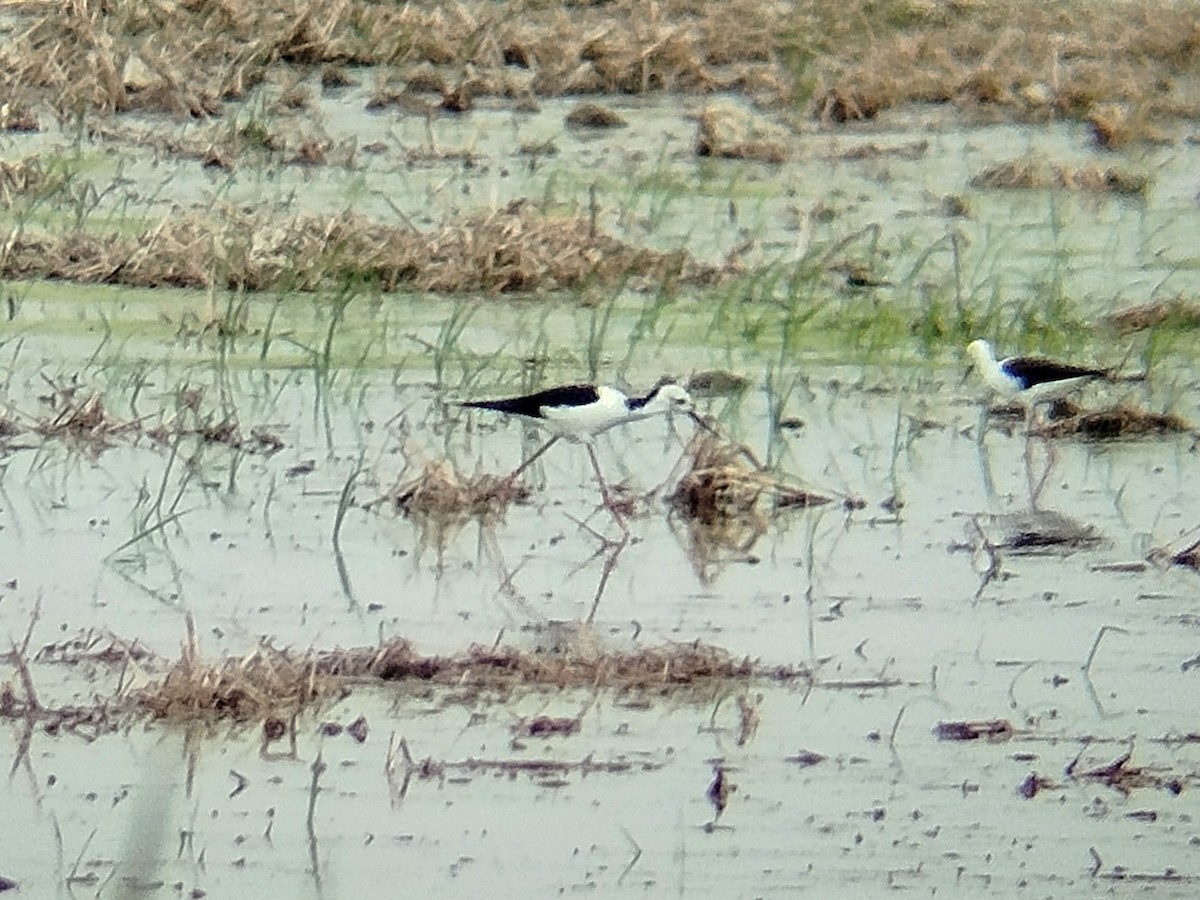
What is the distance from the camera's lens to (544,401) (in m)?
8.30

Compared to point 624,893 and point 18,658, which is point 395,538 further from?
point 624,893

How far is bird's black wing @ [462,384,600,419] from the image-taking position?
8.28 m

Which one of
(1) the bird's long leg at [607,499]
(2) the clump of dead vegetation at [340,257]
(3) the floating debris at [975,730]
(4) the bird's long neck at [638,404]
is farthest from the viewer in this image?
(2) the clump of dead vegetation at [340,257]

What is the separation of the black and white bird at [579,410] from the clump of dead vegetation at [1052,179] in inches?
174

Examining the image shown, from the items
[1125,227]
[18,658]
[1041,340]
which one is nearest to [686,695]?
[18,658]

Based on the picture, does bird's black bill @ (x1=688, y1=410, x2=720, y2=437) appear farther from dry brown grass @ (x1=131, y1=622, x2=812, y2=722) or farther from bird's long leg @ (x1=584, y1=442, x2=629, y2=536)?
dry brown grass @ (x1=131, y1=622, x2=812, y2=722)

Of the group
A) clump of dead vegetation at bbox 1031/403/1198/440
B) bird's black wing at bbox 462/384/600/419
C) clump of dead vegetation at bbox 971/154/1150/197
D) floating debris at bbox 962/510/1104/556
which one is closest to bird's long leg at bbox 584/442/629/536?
bird's black wing at bbox 462/384/600/419

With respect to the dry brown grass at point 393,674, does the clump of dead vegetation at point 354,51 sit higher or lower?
lower

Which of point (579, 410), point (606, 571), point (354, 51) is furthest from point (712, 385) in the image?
point (354, 51)

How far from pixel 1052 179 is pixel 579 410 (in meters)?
4.95

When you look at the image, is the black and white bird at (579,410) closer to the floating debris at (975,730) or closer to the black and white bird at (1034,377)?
the black and white bird at (1034,377)

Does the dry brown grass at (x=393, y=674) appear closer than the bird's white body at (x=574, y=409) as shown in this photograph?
Yes

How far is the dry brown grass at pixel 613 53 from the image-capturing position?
1298cm

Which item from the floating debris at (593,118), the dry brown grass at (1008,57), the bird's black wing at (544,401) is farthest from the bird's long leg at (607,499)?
the dry brown grass at (1008,57)
